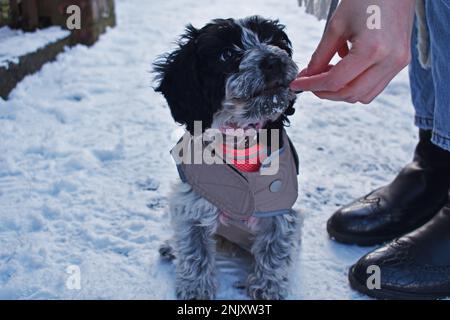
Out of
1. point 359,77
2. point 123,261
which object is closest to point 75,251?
point 123,261

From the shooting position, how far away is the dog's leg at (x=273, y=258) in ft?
7.20

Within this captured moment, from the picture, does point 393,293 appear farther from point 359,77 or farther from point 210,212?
point 359,77

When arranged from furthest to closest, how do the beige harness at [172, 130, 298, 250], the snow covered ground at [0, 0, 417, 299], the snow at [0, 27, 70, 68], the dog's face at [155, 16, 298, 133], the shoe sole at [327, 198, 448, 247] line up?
the snow at [0, 27, 70, 68] → the shoe sole at [327, 198, 448, 247] → the snow covered ground at [0, 0, 417, 299] → the beige harness at [172, 130, 298, 250] → the dog's face at [155, 16, 298, 133]

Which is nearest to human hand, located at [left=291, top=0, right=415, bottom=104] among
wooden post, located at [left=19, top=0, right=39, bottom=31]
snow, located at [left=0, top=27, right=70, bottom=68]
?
snow, located at [left=0, top=27, right=70, bottom=68]

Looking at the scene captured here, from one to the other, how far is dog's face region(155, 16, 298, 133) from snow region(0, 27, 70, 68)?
2.04 metres

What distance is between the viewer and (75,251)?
7.67ft

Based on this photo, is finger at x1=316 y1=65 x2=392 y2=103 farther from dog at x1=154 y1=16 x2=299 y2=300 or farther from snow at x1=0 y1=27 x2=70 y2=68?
snow at x1=0 y1=27 x2=70 y2=68

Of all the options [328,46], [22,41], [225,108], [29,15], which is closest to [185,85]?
[225,108]

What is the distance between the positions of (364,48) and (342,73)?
0.32ft

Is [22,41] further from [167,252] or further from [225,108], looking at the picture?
[225,108]

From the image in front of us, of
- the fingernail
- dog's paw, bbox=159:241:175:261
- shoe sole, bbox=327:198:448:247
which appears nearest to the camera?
the fingernail

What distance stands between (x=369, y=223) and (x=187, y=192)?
0.93m

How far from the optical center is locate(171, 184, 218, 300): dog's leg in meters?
2.17

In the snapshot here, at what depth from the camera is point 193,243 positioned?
7.34 feet
